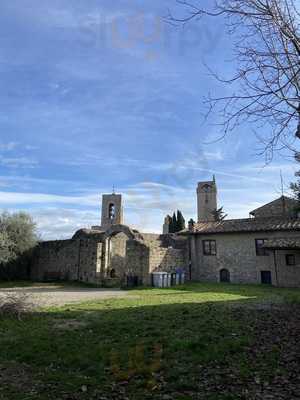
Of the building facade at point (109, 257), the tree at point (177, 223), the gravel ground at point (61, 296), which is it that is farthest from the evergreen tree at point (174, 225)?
the gravel ground at point (61, 296)

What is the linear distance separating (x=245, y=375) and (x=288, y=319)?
13.4ft

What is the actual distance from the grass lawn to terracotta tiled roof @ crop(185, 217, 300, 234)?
1359 centimetres

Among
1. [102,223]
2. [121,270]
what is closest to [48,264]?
[121,270]

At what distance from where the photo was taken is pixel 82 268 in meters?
23.7

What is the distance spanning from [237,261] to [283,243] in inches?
155

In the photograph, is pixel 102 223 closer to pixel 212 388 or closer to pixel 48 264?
pixel 48 264

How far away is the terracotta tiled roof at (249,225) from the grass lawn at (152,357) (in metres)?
13.6

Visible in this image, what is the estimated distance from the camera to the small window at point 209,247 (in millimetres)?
24094

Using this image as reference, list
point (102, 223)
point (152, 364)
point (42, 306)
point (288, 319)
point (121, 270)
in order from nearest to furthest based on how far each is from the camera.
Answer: point (152, 364) < point (288, 319) < point (42, 306) < point (121, 270) < point (102, 223)

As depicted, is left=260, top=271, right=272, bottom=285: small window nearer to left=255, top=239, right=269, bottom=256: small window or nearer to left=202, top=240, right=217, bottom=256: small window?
left=255, top=239, right=269, bottom=256: small window

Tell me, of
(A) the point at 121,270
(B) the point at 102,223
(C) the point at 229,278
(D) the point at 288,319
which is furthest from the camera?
(B) the point at 102,223

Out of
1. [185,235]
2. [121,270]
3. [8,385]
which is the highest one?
[185,235]

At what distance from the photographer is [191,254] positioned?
24.7 m

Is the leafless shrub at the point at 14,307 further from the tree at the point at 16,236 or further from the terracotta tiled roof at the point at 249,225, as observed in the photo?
the terracotta tiled roof at the point at 249,225
